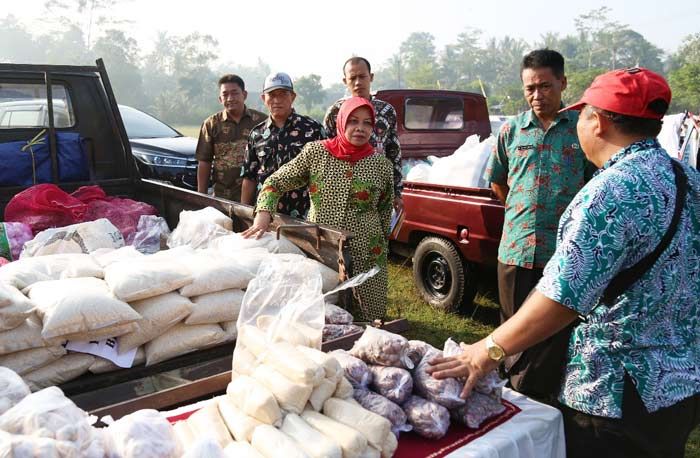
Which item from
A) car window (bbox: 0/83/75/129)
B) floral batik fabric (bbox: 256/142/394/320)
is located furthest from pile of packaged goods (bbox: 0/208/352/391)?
car window (bbox: 0/83/75/129)

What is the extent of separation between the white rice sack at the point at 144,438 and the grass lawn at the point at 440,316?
109 inches

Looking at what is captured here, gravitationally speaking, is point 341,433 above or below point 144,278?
below

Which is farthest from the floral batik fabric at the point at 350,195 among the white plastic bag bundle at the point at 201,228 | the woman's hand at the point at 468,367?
the woman's hand at the point at 468,367

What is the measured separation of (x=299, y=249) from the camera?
2.69 m

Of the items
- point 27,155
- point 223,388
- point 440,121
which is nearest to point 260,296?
point 223,388

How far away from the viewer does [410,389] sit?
1519 mm

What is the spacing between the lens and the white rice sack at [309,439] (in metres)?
1.24

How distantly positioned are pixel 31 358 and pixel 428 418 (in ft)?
4.46

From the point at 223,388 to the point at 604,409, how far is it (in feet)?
3.74

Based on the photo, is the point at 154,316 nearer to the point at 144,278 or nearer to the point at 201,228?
the point at 144,278

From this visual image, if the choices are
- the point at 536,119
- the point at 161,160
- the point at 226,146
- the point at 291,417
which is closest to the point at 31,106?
the point at 226,146

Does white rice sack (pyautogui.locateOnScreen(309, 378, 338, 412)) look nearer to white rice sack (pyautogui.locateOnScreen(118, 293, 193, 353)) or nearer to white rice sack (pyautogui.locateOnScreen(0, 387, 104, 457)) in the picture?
white rice sack (pyautogui.locateOnScreen(0, 387, 104, 457))

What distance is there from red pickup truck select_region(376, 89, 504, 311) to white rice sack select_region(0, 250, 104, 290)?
8.15ft

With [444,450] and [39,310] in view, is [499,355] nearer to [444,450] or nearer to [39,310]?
[444,450]
